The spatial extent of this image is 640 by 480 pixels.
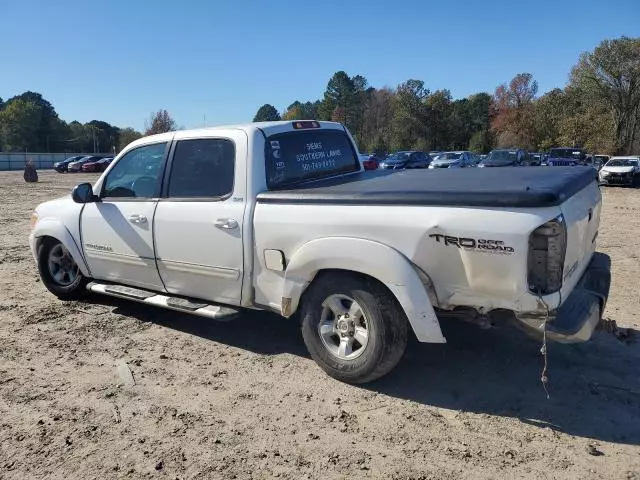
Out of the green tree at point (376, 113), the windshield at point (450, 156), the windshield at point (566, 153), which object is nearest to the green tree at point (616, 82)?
the windshield at point (566, 153)

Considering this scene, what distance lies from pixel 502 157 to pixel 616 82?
93.5ft

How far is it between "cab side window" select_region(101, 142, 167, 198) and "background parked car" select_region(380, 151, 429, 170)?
30.4 meters

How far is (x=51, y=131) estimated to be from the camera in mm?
93000

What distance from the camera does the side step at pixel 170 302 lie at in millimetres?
4395

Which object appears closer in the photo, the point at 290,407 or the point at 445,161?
the point at 290,407

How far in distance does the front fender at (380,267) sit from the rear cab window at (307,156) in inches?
32.7

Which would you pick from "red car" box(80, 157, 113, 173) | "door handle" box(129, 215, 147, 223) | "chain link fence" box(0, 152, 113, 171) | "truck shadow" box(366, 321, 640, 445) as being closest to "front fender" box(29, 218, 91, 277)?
"door handle" box(129, 215, 147, 223)

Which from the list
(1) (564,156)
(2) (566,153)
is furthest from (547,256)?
(2) (566,153)

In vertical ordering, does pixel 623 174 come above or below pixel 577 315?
below

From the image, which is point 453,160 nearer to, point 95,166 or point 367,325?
point 367,325

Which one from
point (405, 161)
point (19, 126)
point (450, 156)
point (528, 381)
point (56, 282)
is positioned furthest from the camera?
point (19, 126)

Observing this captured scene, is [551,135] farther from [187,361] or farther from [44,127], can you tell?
[44,127]

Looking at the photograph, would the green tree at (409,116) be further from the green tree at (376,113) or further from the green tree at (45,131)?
the green tree at (45,131)

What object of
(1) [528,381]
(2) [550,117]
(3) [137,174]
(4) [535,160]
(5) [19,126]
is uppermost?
(5) [19,126]
